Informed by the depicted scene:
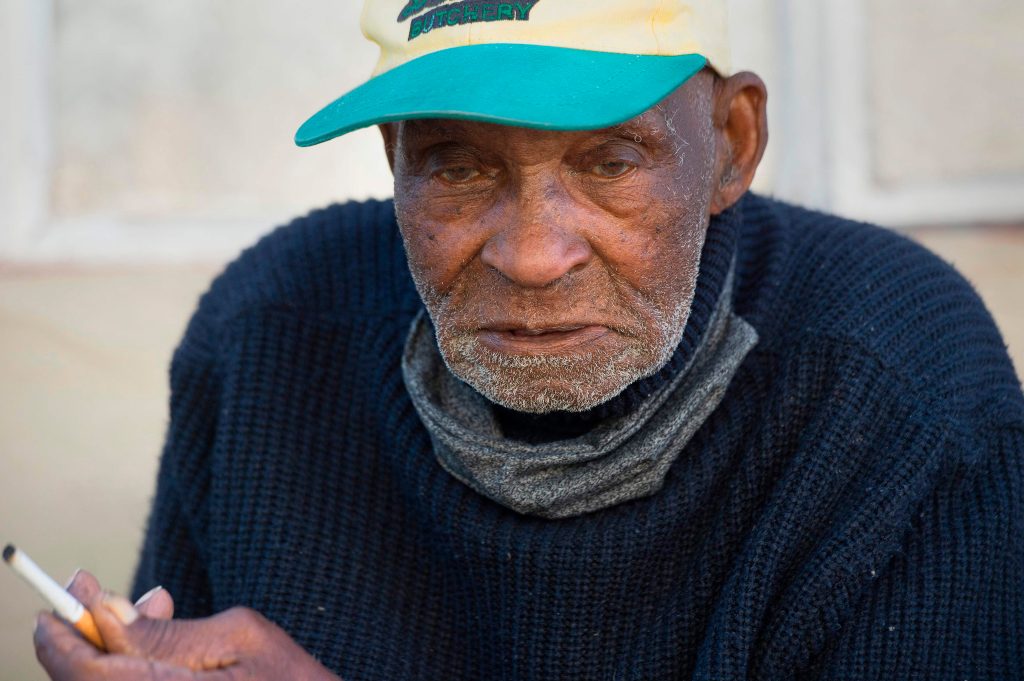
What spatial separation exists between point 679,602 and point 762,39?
6.42ft

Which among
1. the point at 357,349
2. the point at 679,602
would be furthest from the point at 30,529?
the point at 679,602

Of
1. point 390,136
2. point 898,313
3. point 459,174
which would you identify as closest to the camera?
point 459,174

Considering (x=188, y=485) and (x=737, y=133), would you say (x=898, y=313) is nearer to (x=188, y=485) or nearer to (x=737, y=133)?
(x=737, y=133)

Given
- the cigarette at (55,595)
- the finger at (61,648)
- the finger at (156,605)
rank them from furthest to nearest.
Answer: the finger at (156,605)
the finger at (61,648)
the cigarette at (55,595)

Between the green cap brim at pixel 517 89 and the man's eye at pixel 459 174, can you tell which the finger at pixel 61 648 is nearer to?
the green cap brim at pixel 517 89

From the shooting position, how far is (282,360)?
2420 mm

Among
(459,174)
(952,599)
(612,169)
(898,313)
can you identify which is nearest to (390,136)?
(459,174)

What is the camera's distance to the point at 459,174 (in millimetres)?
2018

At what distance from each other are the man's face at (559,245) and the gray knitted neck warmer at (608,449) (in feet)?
0.25

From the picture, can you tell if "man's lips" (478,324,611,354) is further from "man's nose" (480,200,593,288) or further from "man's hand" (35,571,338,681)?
"man's hand" (35,571,338,681)

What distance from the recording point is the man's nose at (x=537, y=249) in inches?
73.7

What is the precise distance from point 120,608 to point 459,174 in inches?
31.7

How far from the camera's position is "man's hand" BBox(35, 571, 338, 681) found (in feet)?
Answer: 5.02

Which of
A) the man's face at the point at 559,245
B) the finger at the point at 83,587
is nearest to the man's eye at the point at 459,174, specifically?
the man's face at the point at 559,245
